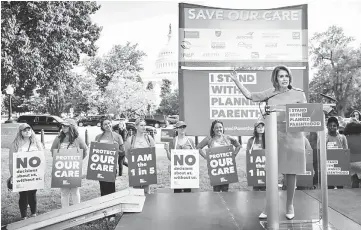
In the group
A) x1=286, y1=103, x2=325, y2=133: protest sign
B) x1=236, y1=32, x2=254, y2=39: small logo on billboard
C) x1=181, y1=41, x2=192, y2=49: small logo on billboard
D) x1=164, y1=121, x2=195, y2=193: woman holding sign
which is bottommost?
x1=164, y1=121, x2=195, y2=193: woman holding sign

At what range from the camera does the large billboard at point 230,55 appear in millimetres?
4367

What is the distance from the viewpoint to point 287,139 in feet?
7.95

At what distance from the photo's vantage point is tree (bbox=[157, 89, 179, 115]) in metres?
4.57

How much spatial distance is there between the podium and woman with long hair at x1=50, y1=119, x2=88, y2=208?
239 cm

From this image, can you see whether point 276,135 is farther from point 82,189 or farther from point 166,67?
point 82,189

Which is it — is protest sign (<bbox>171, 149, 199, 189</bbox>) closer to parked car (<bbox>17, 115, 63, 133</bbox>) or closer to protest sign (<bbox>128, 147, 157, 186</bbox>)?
protest sign (<bbox>128, 147, 157, 186</bbox>)

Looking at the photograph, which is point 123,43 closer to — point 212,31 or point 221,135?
point 212,31

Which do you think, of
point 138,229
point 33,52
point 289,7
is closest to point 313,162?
point 289,7

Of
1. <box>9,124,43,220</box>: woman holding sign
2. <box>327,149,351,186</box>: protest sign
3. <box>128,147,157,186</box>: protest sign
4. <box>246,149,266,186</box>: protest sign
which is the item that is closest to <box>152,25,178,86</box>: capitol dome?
<box>128,147,157,186</box>: protest sign

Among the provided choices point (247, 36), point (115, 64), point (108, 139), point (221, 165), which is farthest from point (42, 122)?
point (247, 36)

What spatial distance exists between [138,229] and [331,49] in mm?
3803

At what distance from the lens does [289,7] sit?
4.48 metres

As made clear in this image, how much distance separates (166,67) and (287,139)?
2475 mm

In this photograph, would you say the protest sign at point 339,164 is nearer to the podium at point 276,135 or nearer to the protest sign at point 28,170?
the podium at point 276,135
